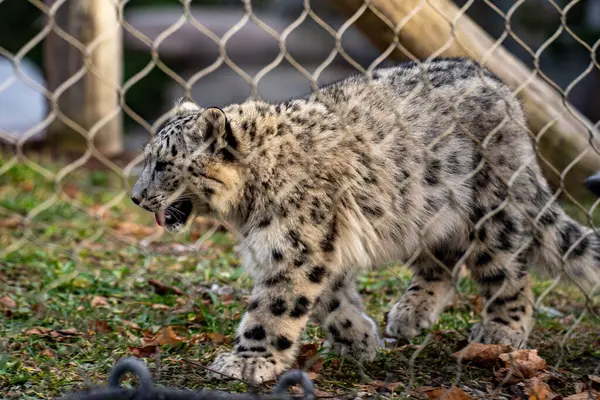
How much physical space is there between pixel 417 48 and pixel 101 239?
2.33m

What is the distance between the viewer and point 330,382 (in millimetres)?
3354

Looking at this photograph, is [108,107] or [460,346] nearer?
[460,346]

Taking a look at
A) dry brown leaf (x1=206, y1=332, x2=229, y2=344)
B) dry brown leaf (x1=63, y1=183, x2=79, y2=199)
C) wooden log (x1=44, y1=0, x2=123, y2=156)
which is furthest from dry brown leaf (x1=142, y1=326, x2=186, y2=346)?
wooden log (x1=44, y1=0, x2=123, y2=156)

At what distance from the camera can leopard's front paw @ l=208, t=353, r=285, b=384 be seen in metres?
3.26

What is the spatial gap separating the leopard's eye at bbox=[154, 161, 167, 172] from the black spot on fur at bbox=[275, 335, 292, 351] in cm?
83

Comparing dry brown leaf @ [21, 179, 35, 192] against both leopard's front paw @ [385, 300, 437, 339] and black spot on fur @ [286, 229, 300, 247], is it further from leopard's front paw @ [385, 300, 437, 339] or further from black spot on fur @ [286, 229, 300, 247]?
black spot on fur @ [286, 229, 300, 247]

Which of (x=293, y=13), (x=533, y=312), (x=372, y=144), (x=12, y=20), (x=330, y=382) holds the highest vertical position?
(x=372, y=144)

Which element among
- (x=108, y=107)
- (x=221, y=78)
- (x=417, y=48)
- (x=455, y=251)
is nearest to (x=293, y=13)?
(x=221, y=78)

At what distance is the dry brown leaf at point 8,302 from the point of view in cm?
400

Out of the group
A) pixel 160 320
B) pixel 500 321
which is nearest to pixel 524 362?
pixel 500 321

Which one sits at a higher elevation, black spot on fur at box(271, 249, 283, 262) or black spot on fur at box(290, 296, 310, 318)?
black spot on fur at box(271, 249, 283, 262)

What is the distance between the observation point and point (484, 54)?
4.88 meters

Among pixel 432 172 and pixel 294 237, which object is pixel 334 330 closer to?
pixel 294 237

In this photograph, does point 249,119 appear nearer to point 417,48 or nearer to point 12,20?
point 417,48
